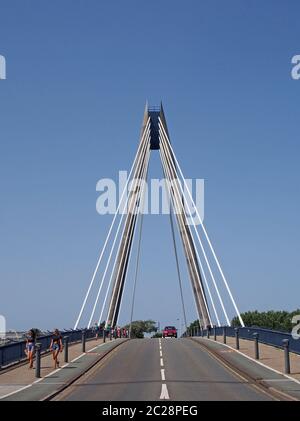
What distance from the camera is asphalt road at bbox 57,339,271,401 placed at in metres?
18.9

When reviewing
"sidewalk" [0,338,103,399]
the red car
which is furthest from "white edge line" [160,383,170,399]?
the red car

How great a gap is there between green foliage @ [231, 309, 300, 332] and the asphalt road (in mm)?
69536

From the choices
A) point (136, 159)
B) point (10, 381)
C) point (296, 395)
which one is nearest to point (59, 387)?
point (10, 381)

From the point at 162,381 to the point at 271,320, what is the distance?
90187 millimetres

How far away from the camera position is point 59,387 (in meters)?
21.5

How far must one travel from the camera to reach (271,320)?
110m

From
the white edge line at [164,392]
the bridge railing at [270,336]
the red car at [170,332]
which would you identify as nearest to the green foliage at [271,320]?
the red car at [170,332]

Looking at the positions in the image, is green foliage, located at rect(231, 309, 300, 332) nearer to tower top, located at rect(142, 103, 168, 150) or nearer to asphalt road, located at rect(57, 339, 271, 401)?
tower top, located at rect(142, 103, 168, 150)

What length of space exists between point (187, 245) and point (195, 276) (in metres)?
3.53

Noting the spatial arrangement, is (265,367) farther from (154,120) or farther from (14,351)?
(154,120)

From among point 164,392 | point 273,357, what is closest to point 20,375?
point 164,392

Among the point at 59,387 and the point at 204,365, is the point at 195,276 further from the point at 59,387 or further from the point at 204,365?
the point at 59,387

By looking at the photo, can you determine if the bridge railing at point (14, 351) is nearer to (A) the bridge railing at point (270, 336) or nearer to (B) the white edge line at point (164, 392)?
(B) the white edge line at point (164, 392)

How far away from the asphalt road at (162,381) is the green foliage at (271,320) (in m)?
69.5
